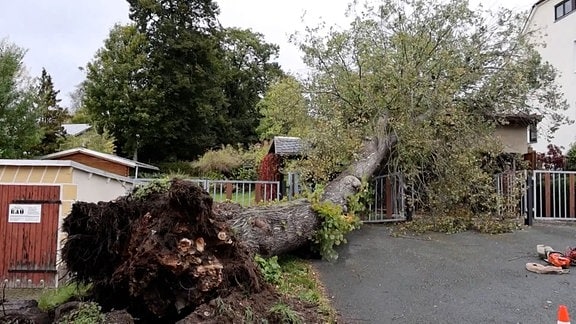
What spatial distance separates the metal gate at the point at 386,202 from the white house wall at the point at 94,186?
6199 millimetres

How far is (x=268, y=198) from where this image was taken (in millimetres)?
10516

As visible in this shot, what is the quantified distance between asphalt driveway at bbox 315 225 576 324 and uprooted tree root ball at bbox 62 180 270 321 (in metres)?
1.71

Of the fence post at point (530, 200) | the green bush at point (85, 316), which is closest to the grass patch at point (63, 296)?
the green bush at point (85, 316)

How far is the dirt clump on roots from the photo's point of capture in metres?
4.09

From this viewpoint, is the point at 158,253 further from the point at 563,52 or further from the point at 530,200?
the point at 563,52

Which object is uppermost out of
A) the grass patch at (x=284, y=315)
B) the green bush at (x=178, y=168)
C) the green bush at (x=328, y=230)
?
the green bush at (x=178, y=168)

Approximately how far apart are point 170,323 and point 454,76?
912 cm

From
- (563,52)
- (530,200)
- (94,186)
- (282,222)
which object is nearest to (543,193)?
(530,200)

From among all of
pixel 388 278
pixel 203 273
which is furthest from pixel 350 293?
pixel 203 273

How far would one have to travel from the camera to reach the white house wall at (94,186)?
284 inches

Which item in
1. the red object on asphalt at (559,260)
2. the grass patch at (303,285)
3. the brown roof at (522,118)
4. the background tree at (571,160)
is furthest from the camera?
the background tree at (571,160)

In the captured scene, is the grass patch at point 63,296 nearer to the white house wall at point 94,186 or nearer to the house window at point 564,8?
the white house wall at point 94,186

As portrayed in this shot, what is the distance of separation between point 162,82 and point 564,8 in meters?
22.6

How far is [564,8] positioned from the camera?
71.2 ft
